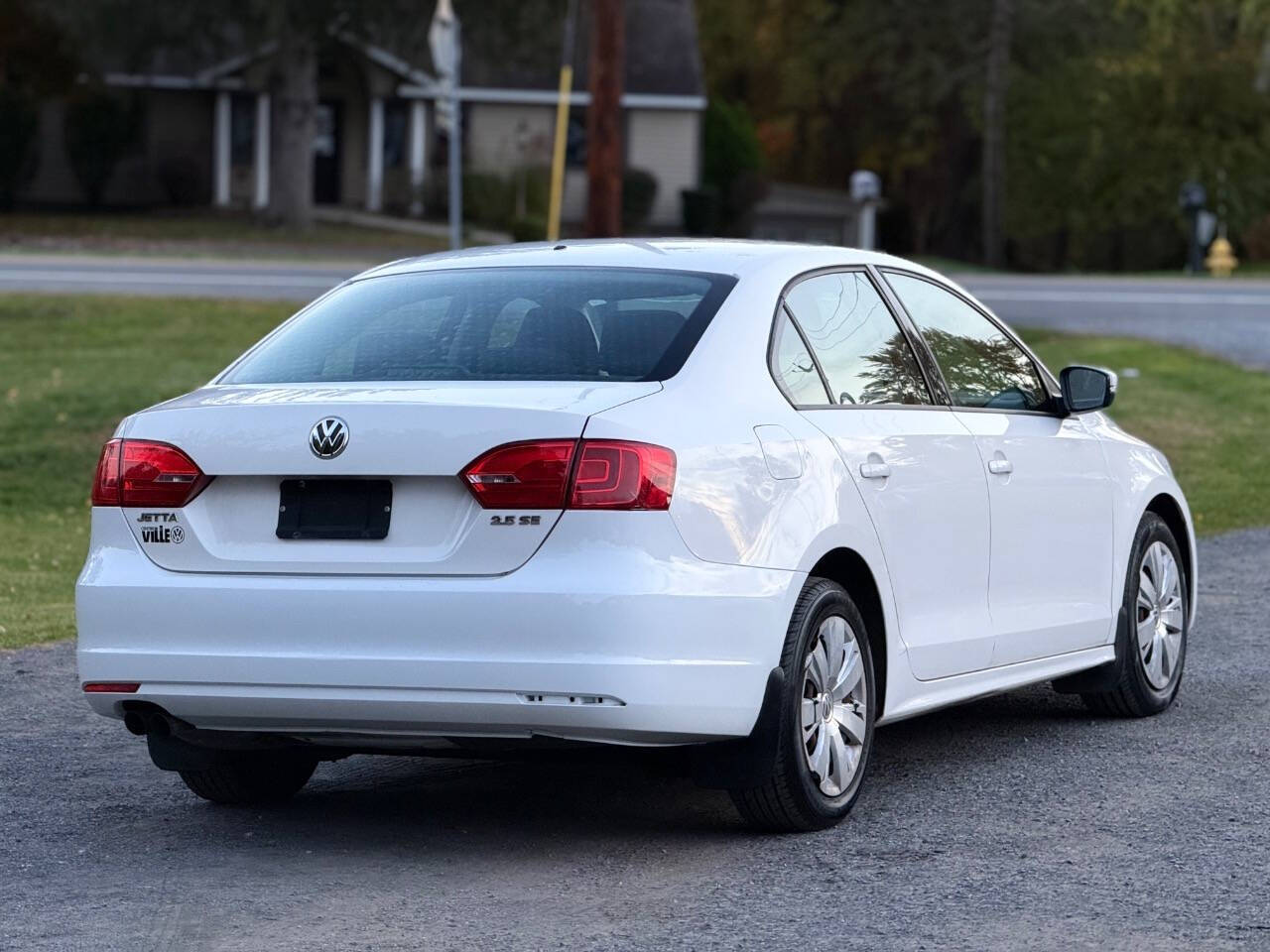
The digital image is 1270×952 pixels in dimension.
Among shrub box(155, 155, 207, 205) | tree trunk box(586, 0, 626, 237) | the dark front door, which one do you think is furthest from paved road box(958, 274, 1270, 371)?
the dark front door

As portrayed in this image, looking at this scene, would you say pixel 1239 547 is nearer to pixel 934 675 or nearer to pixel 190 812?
pixel 934 675

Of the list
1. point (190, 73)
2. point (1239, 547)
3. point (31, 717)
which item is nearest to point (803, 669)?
point (31, 717)

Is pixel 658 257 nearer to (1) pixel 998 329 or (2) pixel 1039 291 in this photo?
(1) pixel 998 329

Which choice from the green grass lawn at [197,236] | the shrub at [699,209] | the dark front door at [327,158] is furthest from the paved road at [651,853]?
the dark front door at [327,158]

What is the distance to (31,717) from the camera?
26.7ft

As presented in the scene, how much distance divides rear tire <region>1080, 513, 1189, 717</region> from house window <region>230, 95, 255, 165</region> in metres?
→ 47.3

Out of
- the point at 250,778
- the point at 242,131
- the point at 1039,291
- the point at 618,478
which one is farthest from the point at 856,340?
the point at 242,131

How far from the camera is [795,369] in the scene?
643 centimetres

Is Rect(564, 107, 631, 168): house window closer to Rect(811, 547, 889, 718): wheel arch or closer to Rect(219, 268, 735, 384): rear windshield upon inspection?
Rect(219, 268, 735, 384): rear windshield

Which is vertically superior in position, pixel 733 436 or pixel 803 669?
pixel 733 436

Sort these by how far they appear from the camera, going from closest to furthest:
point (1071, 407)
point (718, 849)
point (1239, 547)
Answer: point (718, 849) → point (1071, 407) → point (1239, 547)

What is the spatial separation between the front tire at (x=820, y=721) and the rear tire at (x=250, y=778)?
1.46 m

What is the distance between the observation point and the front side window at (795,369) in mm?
6332

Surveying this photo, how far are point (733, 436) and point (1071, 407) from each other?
83.3 inches
